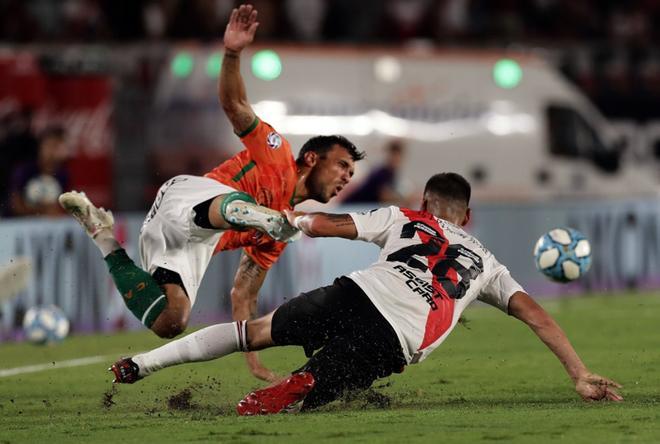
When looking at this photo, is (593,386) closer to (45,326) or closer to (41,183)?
(45,326)

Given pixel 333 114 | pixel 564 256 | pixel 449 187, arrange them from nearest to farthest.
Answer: pixel 449 187, pixel 564 256, pixel 333 114

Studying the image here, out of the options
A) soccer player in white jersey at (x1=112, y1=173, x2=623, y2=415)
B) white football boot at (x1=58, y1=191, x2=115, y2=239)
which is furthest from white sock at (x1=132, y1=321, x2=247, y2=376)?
white football boot at (x1=58, y1=191, x2=115, y2=239)

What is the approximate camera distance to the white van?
19.6 meters

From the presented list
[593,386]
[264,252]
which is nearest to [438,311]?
[593,386]

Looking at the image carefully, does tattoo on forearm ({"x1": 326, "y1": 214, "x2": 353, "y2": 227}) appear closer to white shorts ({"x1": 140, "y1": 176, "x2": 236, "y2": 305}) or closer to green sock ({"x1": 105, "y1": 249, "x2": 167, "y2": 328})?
white shorts ({"x1": 140, "y1": 176, "x2": 236, "y2": 305})

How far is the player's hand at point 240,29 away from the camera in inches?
364

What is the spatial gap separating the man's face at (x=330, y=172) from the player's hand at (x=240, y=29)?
40.4 inches

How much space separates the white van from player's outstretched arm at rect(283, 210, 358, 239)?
10.5 meters

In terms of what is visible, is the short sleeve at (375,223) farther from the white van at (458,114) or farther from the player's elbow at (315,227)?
the white van at (458,114)

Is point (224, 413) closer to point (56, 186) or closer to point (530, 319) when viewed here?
point (530, 319)

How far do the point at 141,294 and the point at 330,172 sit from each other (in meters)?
1.48

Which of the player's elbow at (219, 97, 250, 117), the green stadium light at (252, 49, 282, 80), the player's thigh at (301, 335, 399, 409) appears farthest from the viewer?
the green stadium light at (252, 49, 282, 80)

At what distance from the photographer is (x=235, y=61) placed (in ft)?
30.3

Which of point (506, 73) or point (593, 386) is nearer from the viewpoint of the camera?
point (593, 386)
